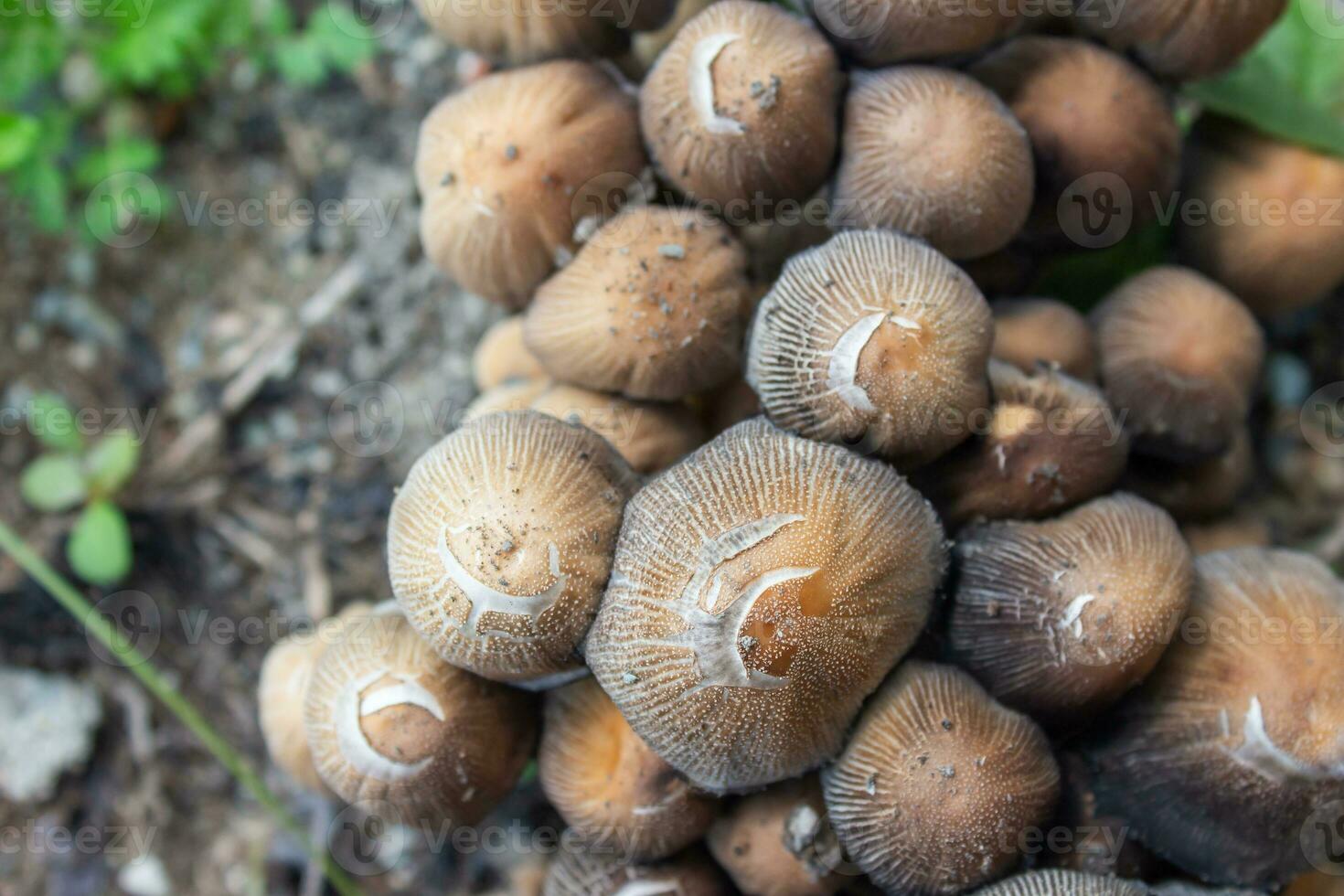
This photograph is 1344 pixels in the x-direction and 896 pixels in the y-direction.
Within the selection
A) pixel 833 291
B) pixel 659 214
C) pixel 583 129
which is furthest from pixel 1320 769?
pixel 583 129

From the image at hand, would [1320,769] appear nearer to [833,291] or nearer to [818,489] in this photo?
[818,489]

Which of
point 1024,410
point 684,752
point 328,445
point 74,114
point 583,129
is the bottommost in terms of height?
point 328,445

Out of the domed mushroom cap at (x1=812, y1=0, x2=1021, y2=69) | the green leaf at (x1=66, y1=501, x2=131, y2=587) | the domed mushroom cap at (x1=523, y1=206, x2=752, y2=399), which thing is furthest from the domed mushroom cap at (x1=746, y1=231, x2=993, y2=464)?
the green leaf at (x1=66, y1=501, x2=131, y2=587)

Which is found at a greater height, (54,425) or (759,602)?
(759,602)

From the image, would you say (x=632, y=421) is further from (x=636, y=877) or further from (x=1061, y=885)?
(x=1061, y=885)

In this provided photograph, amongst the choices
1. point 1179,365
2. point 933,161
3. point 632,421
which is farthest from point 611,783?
point 1179,365

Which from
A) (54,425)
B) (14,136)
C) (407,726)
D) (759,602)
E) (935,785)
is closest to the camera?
(759,602)
